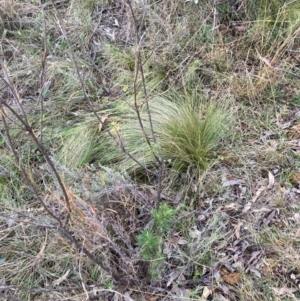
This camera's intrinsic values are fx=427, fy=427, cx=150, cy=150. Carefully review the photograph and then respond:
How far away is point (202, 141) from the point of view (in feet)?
8.17

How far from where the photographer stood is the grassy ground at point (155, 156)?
6.88 ft

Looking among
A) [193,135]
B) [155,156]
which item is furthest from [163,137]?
[155,156]

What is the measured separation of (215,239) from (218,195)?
29cm

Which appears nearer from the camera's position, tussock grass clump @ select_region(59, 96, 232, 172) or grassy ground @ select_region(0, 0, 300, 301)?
grassy ground @ select_region(0, 0, 300, 301)

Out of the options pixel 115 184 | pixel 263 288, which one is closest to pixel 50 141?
pixel 115 184

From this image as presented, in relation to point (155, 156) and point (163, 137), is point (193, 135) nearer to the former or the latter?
point (163, 137)

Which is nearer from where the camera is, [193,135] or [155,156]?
[155,156]

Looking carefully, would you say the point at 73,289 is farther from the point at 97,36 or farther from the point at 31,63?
the point at 97,36

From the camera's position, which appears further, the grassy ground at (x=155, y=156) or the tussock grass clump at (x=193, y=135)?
the tussock grass clump at (x=193, y=135)

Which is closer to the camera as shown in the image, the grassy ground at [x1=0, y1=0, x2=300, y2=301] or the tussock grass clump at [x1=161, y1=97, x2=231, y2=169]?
the grassy ground at [x1=0, y1=0, x2=300, y2=301]

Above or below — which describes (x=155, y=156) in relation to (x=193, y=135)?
above

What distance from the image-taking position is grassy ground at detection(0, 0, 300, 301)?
210 centimetres

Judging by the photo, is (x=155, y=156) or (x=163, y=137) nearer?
(x=155, y=156)

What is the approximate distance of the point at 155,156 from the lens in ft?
7.17
